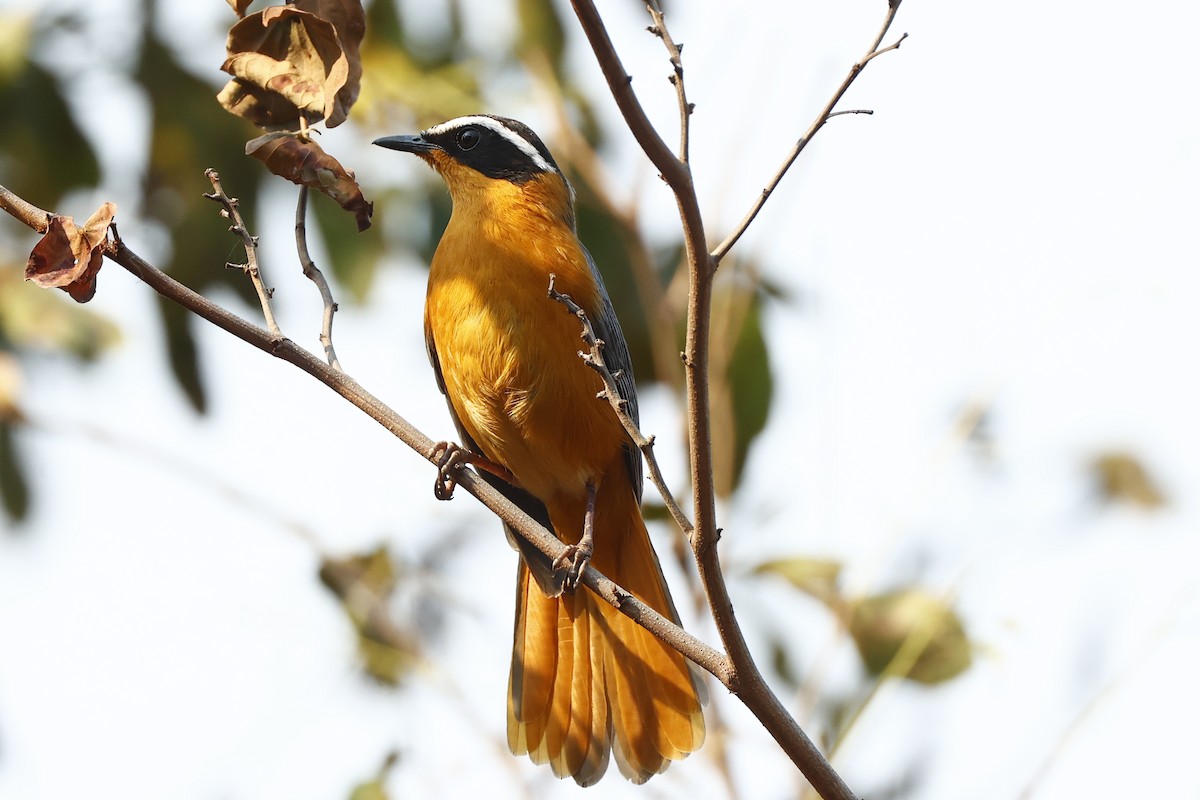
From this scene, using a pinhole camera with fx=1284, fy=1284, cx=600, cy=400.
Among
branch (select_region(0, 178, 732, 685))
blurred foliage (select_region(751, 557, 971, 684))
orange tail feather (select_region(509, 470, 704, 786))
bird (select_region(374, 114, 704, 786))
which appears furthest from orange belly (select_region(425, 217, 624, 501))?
branch (select_region(0, 178, 732, 685))

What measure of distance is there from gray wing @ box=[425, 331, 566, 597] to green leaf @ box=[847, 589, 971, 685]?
41.8 inches

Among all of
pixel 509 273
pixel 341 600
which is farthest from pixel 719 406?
pixel 341 600

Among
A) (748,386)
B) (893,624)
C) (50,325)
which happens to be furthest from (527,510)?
(50,325)

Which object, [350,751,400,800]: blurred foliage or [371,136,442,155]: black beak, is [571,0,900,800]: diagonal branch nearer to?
[350,751,400,800]: blurred foliage

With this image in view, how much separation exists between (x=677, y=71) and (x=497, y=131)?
2.48 metres

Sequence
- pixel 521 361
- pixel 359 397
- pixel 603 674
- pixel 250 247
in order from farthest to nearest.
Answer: pixel 603 674 < pixel 521 361 < pixel 250 247 < pixel 359 397

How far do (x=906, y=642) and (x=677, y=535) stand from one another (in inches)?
36.3

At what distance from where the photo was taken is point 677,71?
2633 mm

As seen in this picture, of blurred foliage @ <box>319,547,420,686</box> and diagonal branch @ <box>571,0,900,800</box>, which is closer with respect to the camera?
diagonal branch @ <box>571,0,900,800</box>

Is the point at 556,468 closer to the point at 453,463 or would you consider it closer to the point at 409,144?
the point at 453,463

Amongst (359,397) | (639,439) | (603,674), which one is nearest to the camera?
(639,439)

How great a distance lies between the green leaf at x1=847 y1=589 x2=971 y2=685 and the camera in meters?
4.39

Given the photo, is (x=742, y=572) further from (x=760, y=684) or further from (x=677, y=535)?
(x=760, y=684)

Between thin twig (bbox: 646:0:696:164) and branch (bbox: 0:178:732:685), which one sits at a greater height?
thin twig (bbox: 646:0:696:164)
